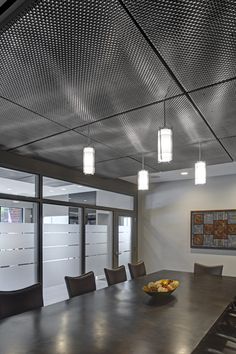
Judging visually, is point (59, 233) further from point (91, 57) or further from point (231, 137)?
point (91, 57)

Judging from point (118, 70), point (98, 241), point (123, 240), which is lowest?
point (123, 240)

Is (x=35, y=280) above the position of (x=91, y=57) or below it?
below

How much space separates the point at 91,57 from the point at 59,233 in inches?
142

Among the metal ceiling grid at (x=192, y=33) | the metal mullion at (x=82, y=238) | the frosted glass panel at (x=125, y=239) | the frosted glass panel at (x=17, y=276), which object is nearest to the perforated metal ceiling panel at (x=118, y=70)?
→ the metal ceiling grid at (x=192, y=33)

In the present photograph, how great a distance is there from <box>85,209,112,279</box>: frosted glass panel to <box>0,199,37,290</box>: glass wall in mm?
1352

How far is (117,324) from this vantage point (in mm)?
2002

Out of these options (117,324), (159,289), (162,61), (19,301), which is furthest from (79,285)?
(162,61)

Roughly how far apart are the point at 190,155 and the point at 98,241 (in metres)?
2.79

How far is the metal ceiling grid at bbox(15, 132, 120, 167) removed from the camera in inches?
134

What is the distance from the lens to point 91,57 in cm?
180

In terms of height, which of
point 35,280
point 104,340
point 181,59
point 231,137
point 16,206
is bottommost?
point 35,280

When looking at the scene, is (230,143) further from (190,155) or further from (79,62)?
(79,62)

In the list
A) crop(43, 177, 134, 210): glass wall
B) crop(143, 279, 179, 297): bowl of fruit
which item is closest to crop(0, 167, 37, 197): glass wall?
crop(43, 177, 134, 210): glass wall

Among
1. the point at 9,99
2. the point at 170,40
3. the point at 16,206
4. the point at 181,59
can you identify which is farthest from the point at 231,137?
the point at 16,206
